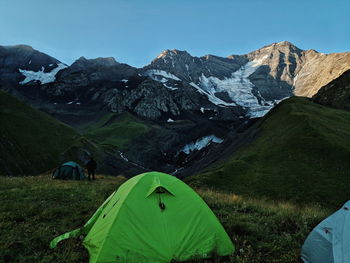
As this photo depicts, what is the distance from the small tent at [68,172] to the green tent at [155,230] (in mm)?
25933

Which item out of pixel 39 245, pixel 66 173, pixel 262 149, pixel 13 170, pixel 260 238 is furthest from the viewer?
pixel 13 170

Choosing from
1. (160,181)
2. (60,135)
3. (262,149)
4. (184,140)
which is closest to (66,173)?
(160,181)

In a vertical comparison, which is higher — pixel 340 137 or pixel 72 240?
pixel 340 137

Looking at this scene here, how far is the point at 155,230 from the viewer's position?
7.62 m

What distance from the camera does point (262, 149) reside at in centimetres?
4428

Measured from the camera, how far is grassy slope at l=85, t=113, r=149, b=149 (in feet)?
508

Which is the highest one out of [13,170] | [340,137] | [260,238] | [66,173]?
[340,137]

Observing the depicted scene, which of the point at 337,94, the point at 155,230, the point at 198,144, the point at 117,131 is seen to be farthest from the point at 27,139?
the point at 337,94

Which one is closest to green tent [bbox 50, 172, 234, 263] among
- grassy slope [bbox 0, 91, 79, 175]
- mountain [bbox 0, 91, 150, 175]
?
mountain [bbox 0, 91, 150, 175]

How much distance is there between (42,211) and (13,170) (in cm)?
5628

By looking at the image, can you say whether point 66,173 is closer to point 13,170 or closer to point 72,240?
point 72,240

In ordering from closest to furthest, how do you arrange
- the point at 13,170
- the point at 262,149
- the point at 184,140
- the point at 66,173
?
1. the point at 66,173
2. the point at 262,149
3. the point at 13,170
4. the point at 184,140

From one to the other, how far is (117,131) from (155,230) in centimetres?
16737

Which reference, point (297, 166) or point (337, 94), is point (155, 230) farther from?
point (337, 94)
